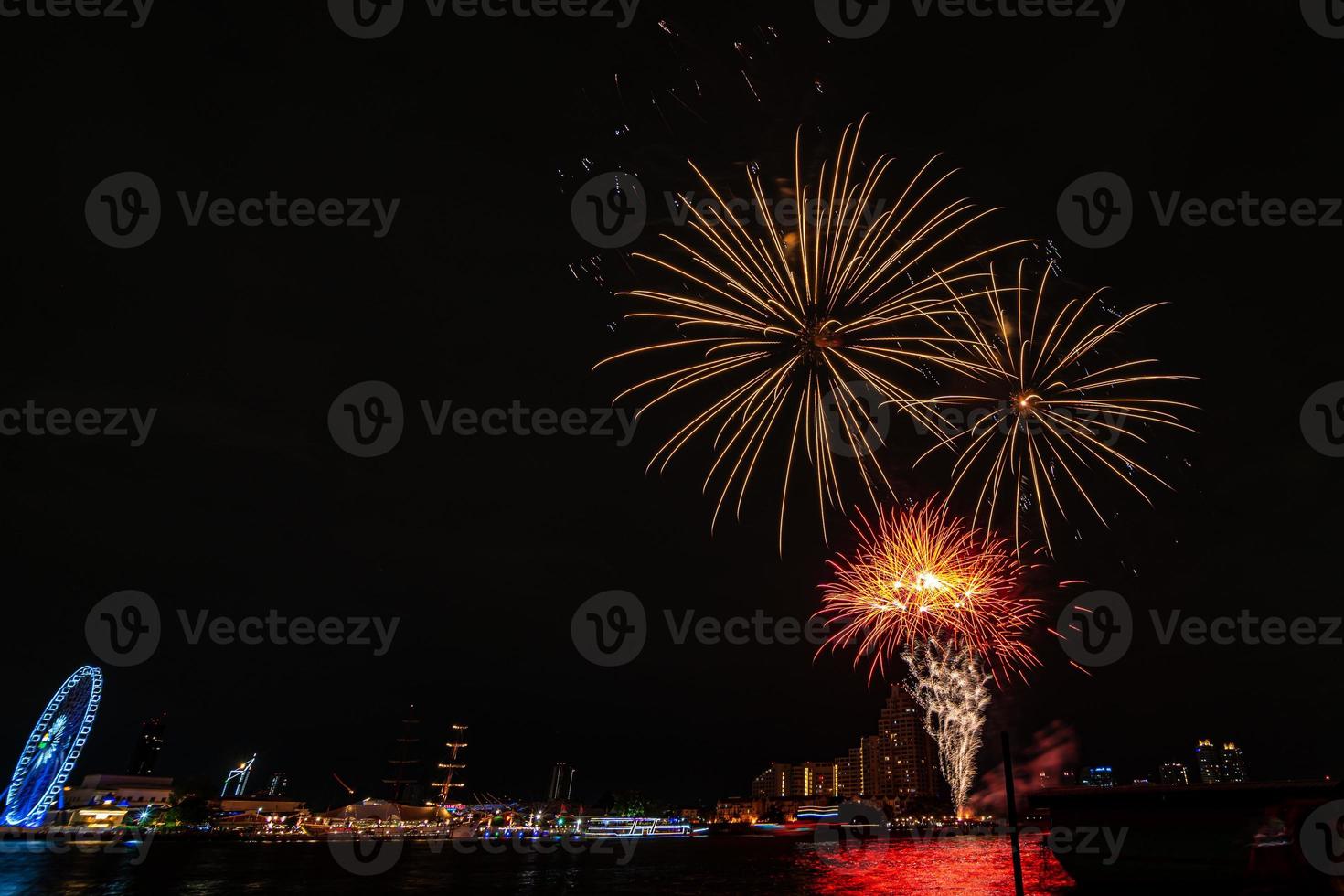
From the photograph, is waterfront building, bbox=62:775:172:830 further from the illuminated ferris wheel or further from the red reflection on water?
the red reflection on water

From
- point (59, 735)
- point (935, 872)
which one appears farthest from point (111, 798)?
point (935, 872)

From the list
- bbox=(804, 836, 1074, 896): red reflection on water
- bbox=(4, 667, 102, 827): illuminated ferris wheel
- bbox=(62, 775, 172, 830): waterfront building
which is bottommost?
bbox=(62, 775, 172, 830): waterfront building

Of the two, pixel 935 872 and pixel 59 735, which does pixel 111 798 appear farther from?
pixel 935 872

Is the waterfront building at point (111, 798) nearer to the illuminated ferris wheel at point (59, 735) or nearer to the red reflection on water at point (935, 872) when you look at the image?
the illuminated ferris wheel at point (59, 735)

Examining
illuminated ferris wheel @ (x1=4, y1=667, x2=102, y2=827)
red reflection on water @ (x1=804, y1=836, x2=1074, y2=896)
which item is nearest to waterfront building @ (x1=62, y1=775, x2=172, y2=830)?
illuminated ferris wheel @ (x1=4, y1=667, x2=102, y2=827)

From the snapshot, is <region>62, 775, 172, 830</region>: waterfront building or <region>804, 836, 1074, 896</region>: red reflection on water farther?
<region>62, 775, 172, 830</region>: waterfront building

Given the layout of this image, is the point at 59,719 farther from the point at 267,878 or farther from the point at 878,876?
the point at 878,876
